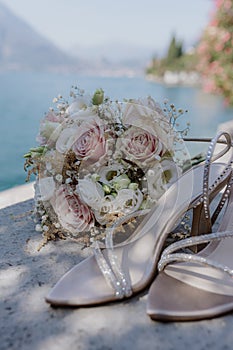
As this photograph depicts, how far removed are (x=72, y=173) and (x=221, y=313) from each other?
500 millimetres

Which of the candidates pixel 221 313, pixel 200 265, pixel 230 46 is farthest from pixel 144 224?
pixel 230 46

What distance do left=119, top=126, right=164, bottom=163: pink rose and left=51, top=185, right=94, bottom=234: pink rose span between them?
177 mm

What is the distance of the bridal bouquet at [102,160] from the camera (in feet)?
3.20

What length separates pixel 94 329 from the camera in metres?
0.70

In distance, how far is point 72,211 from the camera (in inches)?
39.2

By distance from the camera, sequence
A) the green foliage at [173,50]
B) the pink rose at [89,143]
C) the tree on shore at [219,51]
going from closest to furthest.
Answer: the pink rose at [89,143], the tree on shore at [219,51], the green foliage at [173,50]

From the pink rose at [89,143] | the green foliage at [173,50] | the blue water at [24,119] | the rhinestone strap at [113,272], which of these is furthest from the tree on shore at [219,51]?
the green foliage at [173,50]

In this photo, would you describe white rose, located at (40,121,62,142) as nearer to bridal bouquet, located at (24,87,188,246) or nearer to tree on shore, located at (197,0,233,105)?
bridal bouquet, located at (24,87,188,246)

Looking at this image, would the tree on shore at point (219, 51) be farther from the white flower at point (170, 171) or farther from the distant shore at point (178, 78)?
the distant shore at point (178, 78)

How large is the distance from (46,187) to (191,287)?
467mm

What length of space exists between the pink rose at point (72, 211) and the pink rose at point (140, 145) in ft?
0.58

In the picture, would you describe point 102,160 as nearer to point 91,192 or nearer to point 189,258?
point 91,192

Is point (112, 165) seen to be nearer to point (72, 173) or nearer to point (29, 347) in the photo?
point (72, 173)

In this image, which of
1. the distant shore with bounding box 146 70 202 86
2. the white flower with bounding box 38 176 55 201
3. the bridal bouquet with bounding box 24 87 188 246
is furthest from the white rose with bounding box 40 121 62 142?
the distant shore with bounding box 146 70 202 86
